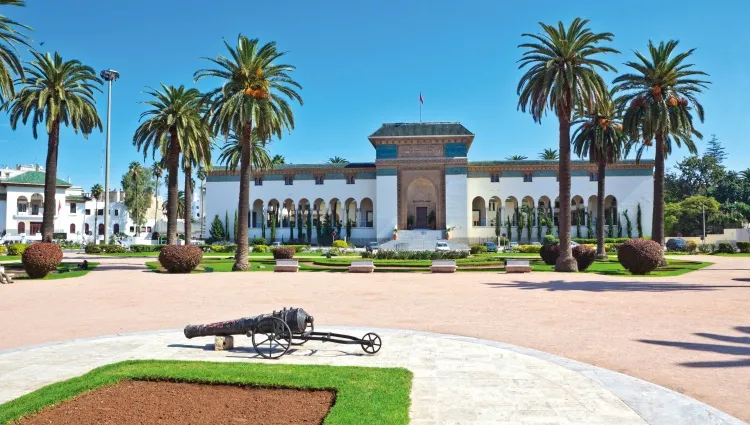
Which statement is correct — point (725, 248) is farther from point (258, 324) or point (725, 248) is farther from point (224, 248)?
point (258, 324)

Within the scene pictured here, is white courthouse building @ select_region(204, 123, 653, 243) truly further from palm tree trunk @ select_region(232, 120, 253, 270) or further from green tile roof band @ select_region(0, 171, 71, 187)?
palm tree trunk @ select_region(232, 120, 253, 270)

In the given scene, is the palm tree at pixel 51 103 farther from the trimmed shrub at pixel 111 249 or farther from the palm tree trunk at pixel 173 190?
the trimmed shrub at pixel 111 249

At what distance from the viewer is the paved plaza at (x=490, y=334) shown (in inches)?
251

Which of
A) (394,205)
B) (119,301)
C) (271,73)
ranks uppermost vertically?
(271,73)

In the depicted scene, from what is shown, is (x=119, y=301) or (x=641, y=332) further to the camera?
(x=119, y=301)

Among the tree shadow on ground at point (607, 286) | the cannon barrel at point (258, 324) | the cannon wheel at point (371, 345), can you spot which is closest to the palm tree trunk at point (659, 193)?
the tree shadow on ground at point (607, 286)

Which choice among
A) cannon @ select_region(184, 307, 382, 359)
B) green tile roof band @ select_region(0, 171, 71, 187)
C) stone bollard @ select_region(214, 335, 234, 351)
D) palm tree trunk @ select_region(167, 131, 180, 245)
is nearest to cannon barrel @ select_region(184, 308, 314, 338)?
cannon @ select_region(184, 307, 382, 359)

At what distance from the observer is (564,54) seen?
2628cm

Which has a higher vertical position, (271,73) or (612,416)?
(271,73)

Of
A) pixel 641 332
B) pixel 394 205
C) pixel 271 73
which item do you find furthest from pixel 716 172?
pixel 641 332

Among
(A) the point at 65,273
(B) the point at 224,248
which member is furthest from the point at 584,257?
(B) the point at 224,248

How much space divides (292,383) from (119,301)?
1121cm

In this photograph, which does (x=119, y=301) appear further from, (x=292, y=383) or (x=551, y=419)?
(x=551, y=419)

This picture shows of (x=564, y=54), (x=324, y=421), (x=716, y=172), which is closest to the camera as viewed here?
(x=324, y=421)
